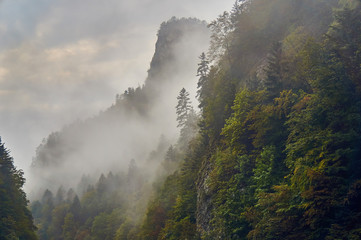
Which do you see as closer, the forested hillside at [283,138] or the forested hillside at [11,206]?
the forested hillside at [283,138]

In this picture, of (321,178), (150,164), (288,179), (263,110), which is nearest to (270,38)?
(263,110)

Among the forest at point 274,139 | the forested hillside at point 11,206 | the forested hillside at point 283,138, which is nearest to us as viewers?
the forested hillside at point 283,138

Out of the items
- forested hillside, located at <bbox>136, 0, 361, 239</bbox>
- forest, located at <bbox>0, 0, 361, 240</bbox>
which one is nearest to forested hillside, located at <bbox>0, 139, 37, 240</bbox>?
forest, located at <bbox>0, 0, 361, 240</bbox>

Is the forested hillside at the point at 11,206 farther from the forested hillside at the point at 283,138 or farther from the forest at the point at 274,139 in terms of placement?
the forested hillside at the point at 283,138

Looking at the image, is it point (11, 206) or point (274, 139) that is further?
point (11, 206)

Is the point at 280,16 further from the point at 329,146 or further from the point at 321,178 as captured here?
the point at 321,178

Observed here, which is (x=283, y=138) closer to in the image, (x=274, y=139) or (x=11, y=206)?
(x=274, y=139)

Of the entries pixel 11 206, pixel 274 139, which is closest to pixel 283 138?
pixel 274 139

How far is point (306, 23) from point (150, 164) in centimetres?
8352

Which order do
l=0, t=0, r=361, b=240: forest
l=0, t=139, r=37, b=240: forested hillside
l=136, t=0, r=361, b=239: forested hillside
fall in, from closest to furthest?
l=136, t=0, r=361, b=239: forested hillside, l=0, t=0, r=361, b=240: forest, l=0, t=139, r=37, b=240: forested hillside

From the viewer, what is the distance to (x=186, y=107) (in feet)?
241

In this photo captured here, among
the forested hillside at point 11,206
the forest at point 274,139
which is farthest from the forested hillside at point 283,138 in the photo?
the forested hillside at point 11,206

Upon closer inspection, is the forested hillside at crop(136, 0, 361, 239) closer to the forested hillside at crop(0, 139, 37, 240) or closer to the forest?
the forest

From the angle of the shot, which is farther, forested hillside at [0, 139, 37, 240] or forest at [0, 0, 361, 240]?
forested hillside at [0, 139, 37, 240]
